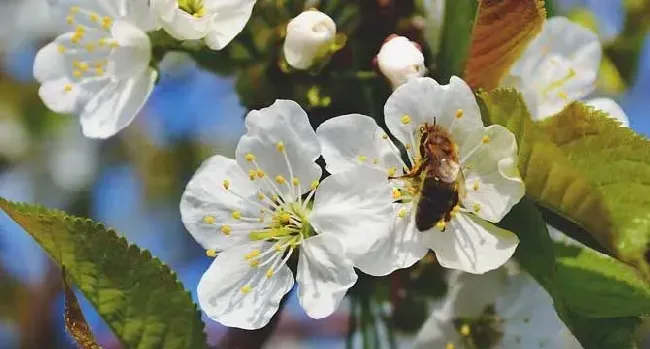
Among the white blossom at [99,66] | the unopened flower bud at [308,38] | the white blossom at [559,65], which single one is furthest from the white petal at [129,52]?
the white blossom at [559,65]

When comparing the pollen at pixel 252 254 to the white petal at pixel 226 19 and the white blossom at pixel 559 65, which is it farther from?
the white blossom at pixel 559 65

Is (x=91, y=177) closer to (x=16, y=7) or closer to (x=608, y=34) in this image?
(x=16, y=7)

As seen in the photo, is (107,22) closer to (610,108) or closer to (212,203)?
(212,203)

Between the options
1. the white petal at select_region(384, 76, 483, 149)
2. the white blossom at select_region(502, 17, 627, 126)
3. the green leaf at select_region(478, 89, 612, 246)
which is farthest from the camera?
the white blossom at select_region(502, 17, 627, 126)

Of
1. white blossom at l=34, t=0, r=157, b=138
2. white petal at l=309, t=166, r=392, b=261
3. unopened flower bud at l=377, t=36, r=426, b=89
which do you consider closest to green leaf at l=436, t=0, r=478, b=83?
unopened flower bud at l=377, t=36, r=426, b=89

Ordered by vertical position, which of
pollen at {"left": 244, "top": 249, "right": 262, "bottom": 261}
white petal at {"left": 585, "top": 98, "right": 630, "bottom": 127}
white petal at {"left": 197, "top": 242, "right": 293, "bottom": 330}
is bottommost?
white petal at {"left": 197, "top": 242, "right": 293, "bottom": 330}

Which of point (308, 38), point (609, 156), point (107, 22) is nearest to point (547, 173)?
point (609, 156)

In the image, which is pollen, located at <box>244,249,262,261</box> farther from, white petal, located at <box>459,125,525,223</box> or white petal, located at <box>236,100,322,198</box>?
white petal, located at <box>459,125,525,223</box>
